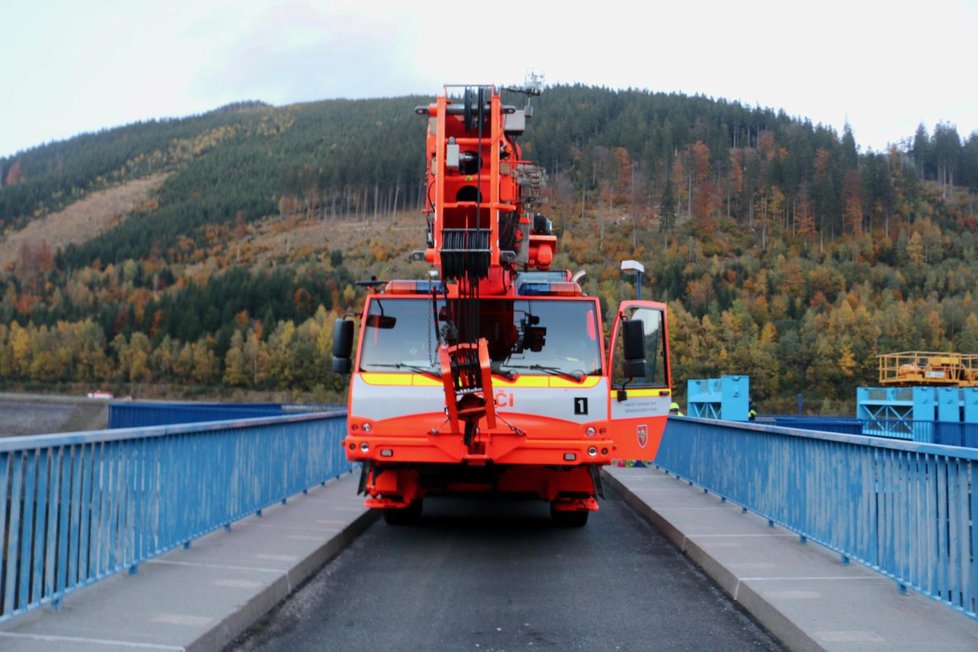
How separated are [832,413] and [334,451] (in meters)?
71.1

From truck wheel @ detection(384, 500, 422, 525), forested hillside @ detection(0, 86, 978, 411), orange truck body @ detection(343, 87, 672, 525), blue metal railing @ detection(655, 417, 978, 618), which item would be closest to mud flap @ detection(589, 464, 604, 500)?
orange truck body @ detection(343, 87, 672, 525)

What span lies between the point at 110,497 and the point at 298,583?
189 centimetres

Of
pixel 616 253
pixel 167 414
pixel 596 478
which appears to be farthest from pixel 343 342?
pixel 616 253

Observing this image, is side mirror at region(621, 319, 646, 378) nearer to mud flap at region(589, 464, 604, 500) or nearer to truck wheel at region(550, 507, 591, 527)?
mud flap at region(589, 464, 604, 500)

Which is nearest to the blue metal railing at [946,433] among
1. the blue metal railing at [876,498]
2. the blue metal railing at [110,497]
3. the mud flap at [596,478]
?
the blue metal railing at [876,498]

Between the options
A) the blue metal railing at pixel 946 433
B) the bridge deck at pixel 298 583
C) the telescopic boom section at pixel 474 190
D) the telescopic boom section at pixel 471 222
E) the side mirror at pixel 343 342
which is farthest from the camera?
the blue metal railing at pixel 946 433

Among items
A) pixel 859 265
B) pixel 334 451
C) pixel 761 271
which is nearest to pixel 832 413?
pixel 761 271

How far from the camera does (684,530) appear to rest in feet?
33.0

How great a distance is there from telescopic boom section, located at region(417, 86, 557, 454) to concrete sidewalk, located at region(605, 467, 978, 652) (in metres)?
2.66

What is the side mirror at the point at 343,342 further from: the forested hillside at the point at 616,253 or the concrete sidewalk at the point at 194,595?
the forested hillside at the point at 616,253

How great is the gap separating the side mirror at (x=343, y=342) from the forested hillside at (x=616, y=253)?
7042 centimetres

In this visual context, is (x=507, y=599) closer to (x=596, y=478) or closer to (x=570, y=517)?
(x=596, y=478)

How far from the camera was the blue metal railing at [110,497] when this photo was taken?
17.6 ft

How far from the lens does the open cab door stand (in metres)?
9.99
